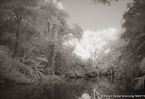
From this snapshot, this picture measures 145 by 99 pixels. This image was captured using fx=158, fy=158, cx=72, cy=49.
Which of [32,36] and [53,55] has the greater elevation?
[32,36]

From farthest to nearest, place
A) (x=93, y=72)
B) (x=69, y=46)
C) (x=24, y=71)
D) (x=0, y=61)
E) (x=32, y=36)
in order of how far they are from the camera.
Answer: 1. (x=93, y=72)
2. (x=69, y=46)
3. (x=32, y=36)
4. (x=24, y=71)
5. (x=0, y=61)

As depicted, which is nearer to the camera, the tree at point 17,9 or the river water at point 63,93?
the river water at point 63,93

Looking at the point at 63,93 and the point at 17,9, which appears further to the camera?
the point at 17,9

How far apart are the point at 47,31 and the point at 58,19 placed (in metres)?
2.29

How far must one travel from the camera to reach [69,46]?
74.8 ft

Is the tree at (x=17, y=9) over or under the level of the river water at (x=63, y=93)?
over

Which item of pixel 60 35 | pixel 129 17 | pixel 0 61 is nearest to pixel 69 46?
pixel 60 35

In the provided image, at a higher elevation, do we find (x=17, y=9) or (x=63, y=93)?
(x=17, y=9)

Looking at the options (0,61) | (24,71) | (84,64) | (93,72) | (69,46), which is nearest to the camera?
(0,61)

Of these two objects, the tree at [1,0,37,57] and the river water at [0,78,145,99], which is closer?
the river water at [0,78,145,99]

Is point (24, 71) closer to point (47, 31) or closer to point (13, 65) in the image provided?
point (13, 65)

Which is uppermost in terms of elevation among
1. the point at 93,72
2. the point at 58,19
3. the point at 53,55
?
the point at 58,19

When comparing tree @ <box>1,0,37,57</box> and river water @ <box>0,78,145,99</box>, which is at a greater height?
tree @ <box>1,0,37,57</box>

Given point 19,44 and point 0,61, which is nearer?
point 0,61
